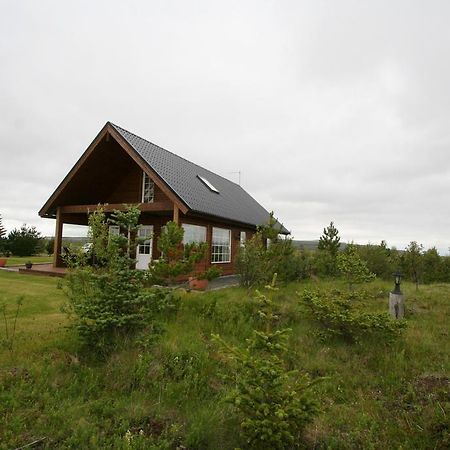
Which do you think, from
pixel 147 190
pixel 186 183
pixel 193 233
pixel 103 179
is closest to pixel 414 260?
pixel 193 233

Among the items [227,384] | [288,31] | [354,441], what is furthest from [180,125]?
[354,441]

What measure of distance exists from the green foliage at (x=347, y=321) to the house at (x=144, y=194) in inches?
241

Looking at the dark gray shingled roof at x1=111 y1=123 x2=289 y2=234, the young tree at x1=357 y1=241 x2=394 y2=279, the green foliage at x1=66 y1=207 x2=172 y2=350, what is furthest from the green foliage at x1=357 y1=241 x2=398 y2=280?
the green foliage at x1=66 y1=207 x2=172 y2=350

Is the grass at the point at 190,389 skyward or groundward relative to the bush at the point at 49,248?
groundward

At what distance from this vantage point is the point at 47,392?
12.4ft

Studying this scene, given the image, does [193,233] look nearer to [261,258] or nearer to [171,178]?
[171,178]

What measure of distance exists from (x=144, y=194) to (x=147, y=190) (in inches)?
8.6

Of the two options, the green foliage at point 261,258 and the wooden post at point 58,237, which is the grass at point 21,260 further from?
the green foliage at point 261,258

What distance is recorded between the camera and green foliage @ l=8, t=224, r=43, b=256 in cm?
2242

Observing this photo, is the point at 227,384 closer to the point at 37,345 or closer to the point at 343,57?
the point at 37,345

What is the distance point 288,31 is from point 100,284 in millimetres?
7796

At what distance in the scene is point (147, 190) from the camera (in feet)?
46.4

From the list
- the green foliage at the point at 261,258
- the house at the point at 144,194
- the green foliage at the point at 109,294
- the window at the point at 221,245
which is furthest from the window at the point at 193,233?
the green foliage at the point at 109,294

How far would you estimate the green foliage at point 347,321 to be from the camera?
17.1 feet
